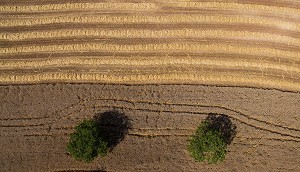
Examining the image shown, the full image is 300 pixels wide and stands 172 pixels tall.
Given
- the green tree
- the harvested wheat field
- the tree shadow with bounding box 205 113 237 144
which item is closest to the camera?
the green tree

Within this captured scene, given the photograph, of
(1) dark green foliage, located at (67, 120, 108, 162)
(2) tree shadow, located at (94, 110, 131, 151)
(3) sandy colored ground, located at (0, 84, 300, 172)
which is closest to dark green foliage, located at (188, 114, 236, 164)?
(3) sandy colored ground, located at (0, 84, 300, 172)

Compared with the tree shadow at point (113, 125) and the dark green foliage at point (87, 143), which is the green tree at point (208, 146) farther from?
the dark green foliage at point (87, 143)

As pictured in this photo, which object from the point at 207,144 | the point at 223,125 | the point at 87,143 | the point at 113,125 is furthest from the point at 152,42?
the point at 87,143

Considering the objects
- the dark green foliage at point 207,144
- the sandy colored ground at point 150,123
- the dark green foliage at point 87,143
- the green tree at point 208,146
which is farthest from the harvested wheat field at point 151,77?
the dark green foliage at point 87,143

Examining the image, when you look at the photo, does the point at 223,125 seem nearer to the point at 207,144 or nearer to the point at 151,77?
the point at 207,144

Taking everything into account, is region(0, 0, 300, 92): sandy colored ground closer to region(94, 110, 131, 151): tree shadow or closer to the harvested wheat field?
the harvested wheat field

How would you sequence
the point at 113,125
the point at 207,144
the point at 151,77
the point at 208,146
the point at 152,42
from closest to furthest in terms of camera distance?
the point at 208,146, the point at 207,144, the point at 113,125, the point at 151,77, the point at 152,42
